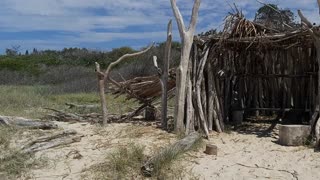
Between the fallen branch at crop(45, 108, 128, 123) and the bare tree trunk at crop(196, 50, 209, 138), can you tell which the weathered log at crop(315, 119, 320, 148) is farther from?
the fallen branch at crop(45, 108, 128, 123)

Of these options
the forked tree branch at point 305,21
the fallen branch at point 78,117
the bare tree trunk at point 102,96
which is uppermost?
the forked tree branch at point 305,21

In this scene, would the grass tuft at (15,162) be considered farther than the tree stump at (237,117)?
No

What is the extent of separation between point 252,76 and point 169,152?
4.68m

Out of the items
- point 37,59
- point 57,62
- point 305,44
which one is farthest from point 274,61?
point 37,59

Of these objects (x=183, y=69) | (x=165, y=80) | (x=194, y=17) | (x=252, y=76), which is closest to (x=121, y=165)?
(x=183, y=69)

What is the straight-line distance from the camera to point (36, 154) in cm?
881

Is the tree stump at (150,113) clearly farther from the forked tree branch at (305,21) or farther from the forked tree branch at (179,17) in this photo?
the forked tree branch at (305,21)

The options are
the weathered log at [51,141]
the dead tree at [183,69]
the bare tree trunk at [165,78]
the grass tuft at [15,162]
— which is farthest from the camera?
the bare tree trunk at [165,78]

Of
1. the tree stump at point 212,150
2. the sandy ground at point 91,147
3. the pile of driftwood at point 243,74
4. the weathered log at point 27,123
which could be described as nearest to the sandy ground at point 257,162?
the tree stump at point 212,150

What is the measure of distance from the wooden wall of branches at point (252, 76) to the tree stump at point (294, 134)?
4.99 feet

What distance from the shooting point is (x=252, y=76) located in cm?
1192

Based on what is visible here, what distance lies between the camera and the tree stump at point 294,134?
9008mm

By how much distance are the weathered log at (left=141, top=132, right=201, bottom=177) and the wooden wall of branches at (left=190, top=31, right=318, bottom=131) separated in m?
1.15

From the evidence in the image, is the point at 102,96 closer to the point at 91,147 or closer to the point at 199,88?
the point at 91,147
